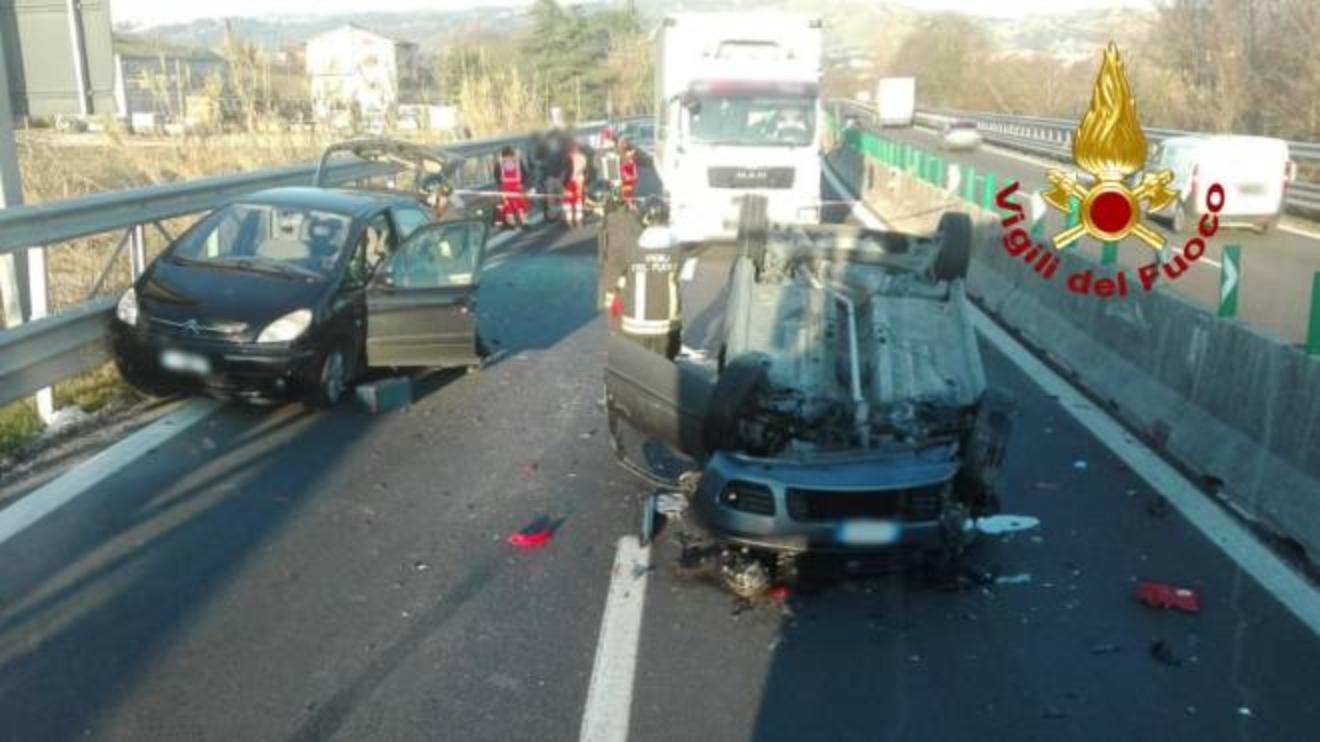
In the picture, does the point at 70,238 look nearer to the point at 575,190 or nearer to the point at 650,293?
the point at 650,293

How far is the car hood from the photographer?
27.2 feet

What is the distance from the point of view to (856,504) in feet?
17.7

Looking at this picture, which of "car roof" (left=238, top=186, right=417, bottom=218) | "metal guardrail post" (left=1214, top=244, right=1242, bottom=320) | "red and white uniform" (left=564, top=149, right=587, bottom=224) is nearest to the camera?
"metal guardrail post" (left=1214, top=244, right=1242, bottom=320)

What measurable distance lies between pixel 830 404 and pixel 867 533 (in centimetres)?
94

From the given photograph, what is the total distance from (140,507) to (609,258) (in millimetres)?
4187

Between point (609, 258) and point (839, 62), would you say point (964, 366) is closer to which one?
point (609, 258)

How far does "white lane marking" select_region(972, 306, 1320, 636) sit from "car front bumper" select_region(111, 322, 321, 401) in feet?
18.1

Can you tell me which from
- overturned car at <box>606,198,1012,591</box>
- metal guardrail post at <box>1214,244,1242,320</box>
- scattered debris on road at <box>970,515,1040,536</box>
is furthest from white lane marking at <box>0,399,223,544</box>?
metal guardrail post at <box>1214,244,1242,320</box>

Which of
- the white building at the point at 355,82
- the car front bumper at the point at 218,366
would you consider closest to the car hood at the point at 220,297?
the car front bumper at the point at 218,366

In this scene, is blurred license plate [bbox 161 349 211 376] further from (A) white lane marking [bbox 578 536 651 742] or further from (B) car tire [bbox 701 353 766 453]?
(B) car tire [bbox 701 353 766 453]

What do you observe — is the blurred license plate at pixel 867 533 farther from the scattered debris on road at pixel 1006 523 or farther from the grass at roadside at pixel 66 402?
the grass at roadside at pixel 66 402

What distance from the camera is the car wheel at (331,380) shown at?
8.59 meters

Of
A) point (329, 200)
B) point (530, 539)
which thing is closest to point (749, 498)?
point (530, 539)

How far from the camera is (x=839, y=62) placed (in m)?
134
